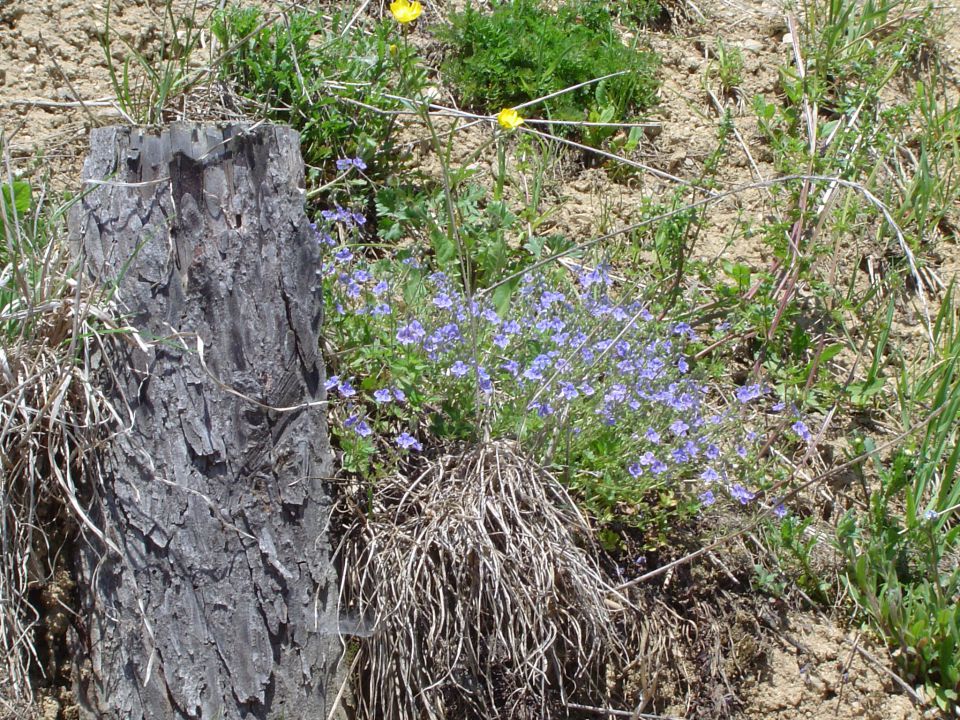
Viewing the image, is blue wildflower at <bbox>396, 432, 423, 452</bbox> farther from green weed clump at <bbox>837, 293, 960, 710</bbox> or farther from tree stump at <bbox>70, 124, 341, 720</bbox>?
green weed clump at <bbox>837, 293, 960, 710</bbox>

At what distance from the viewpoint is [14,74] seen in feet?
9.83

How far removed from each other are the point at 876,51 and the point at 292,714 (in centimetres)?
322

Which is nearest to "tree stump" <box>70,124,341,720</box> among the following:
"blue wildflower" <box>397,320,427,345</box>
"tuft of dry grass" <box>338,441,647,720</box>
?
"tuft of dry grass" <box>338,441,647,720</box>

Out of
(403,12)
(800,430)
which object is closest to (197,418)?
(403,12)

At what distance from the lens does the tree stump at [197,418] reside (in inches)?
76.4

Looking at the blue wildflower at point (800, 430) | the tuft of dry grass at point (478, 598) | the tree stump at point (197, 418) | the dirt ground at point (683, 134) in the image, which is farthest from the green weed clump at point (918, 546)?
the tree stump at point (197, 418)

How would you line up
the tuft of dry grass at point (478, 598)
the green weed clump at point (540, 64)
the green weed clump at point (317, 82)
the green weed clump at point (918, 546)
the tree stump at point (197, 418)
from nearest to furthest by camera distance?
the tree stump at point (197, 418), the tuft of dry grass at point (478, 598), the green weed clump at point (918, 546), the green weed clump at point (317, 82), the green weed clump at point (540, 64)

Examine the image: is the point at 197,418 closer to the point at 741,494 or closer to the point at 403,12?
the point at 403,12

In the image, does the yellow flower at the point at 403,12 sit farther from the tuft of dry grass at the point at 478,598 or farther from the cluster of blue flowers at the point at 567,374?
the tuft of dry grass at the point at 478,598

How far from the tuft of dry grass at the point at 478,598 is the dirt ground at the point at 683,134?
0.58 meters

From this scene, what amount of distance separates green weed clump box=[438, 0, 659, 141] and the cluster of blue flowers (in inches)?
35.4

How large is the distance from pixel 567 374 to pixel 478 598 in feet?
2.12

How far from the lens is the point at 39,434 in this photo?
2.12 meters

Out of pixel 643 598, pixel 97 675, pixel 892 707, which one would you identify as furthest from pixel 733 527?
pixel 97 675
